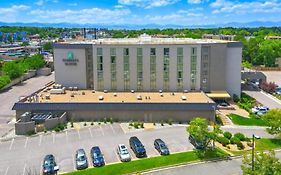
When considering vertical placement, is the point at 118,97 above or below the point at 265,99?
above

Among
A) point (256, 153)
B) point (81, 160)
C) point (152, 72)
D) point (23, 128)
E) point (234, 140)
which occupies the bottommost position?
point (81, 160)

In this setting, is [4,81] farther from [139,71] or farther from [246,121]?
[246,121]

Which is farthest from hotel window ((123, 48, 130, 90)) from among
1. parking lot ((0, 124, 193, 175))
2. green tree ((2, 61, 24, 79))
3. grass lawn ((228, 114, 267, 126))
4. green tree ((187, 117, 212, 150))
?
green tree ((2, 61, 24, 79))

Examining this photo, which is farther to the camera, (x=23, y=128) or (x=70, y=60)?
(x=70, y=60)

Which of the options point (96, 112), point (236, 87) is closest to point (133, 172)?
point (96, 112)

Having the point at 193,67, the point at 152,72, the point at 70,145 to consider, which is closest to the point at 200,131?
the point at 70,145

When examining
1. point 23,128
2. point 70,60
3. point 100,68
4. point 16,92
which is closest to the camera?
point 23,128

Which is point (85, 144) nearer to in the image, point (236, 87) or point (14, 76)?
point (236, 87)
